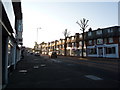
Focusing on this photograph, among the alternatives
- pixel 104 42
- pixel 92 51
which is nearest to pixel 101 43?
pixel 104 42

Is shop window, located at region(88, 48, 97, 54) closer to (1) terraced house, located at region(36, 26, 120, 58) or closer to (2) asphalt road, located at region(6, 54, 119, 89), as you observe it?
(1) terraced house, located at region(36, 26, 120, 58)

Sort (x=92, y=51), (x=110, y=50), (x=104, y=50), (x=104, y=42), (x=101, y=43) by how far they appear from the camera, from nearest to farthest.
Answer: (x=110, y=50), (x=104, y=50), (x=104, y=42), (x=101, y=43), (x=92, y=51)

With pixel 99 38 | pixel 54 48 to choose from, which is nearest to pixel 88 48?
pixel 99 38

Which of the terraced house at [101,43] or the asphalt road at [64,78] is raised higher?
the terraced house at [101,43]

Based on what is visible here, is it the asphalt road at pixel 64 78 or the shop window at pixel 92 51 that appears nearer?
the asphalt road at pixel 64 78

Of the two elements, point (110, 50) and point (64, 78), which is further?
point (110, 50)

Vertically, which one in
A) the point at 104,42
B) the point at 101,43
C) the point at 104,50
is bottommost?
the point at 104,50

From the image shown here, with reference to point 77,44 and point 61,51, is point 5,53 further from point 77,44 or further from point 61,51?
point 61,51

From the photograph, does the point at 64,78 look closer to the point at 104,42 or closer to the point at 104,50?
the point at 104,50

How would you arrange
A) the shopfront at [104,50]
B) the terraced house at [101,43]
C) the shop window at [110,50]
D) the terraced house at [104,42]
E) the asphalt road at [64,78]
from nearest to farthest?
the asphalt road at [64,78] < the shopfront at [104,50] < the terraced house at [104,42] < the terraced house at [101,43] < the shop window at [110,50]

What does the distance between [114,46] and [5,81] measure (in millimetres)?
47032

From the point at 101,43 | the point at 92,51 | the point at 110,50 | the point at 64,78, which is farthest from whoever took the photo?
the point at 92,51

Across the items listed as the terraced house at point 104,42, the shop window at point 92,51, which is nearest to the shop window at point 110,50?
the terraced house at point 104,42

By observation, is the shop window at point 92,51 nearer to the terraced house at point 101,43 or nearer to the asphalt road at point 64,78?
the terraced house at point 101,43
